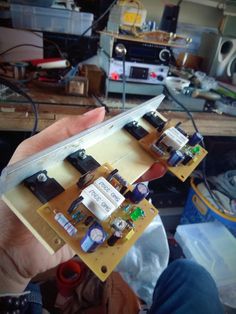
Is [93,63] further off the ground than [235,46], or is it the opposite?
[235,46]

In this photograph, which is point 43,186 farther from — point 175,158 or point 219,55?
point 219,55

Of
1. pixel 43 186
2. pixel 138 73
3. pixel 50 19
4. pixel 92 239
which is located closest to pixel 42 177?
pixel 43 186

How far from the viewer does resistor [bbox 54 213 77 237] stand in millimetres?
341

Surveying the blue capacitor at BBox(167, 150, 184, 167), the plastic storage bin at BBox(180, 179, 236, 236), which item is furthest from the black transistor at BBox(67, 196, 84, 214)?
the plastic storage bin at BBox(180, 179, 236, 236)

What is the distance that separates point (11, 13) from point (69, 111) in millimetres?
504

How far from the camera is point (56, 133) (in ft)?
1.94

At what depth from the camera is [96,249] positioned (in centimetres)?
35

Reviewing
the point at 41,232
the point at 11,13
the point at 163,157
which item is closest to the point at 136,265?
the point at 163,157

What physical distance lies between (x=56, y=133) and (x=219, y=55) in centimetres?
101

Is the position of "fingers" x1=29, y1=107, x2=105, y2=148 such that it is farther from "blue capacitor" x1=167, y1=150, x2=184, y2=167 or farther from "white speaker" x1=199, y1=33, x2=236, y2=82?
"white speaker" x1=199, y1=33, x2=236, y2=82

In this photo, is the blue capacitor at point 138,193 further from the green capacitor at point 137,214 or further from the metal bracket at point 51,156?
the metal bracket at point 51,156

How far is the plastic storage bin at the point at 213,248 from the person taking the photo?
94 centimetres

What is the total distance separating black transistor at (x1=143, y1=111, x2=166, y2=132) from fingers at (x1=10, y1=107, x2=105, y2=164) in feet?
0.44

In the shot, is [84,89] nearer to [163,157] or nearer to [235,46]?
[163,157]
